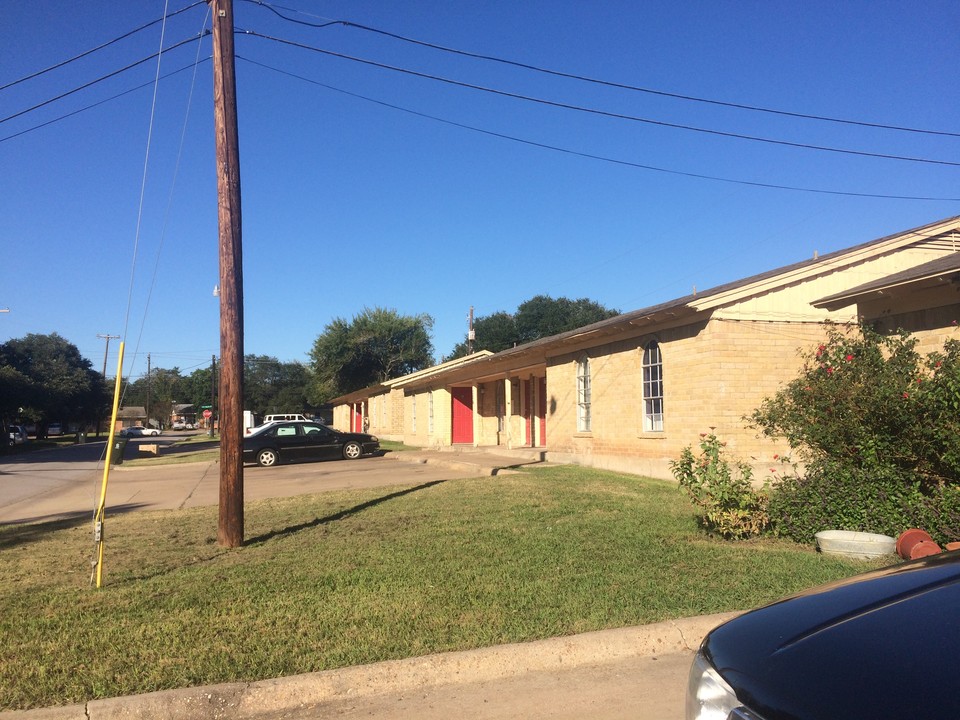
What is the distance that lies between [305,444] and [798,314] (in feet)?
50.6

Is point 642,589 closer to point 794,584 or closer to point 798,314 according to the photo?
point 794,584

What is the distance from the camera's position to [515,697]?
437cm

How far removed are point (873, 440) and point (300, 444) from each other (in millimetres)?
18569

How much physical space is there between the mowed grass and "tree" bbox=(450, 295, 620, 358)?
168ft

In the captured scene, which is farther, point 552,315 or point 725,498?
point 552,315

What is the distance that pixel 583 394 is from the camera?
18266 millimetres

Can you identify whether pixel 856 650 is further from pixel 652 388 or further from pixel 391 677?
pixel 652 388

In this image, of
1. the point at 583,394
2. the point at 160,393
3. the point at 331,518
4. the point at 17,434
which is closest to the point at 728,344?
the point at 583,394

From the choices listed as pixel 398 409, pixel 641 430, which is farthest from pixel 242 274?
pixel 398 409

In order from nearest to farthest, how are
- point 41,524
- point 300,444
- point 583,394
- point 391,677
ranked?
point 391,677, point 41,524, point 583,394, point 300,444

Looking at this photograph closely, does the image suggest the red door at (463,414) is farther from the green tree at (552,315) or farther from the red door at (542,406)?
the green tree at (552,315)

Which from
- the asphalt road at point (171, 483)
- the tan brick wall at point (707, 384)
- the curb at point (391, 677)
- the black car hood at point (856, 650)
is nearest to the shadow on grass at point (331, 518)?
the asphalt road at point (171, 483)

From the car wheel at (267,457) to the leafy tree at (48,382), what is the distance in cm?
2379

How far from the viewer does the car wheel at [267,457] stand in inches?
892
